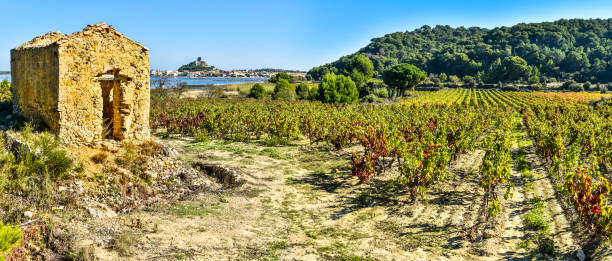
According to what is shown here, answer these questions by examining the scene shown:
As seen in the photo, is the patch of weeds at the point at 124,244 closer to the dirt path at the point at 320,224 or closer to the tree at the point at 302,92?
the dirt path at the point at 320,224

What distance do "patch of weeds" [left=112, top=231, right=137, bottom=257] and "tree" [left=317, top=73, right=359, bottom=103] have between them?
41744 mm

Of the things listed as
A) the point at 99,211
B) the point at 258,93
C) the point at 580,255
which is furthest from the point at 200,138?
the point at 258,93

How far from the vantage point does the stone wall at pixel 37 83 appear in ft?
27.5

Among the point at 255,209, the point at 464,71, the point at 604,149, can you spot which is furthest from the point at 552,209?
the point at 464,71

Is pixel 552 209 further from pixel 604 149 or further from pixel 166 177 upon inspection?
pixel 166 177

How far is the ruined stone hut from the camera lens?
838cm

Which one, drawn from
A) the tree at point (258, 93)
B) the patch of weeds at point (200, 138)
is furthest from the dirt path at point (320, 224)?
the tree at point (258, 93)

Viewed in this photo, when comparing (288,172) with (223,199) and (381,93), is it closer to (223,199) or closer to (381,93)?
(223,199)

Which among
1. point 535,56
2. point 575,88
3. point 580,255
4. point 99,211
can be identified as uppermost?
point 535,56

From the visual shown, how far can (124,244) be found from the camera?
6.02 metres

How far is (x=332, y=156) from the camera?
15.2 m

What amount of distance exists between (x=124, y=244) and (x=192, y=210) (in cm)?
211

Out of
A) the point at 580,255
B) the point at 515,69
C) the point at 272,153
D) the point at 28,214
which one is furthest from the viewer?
the point at 515,69

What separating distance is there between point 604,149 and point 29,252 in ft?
53.6
